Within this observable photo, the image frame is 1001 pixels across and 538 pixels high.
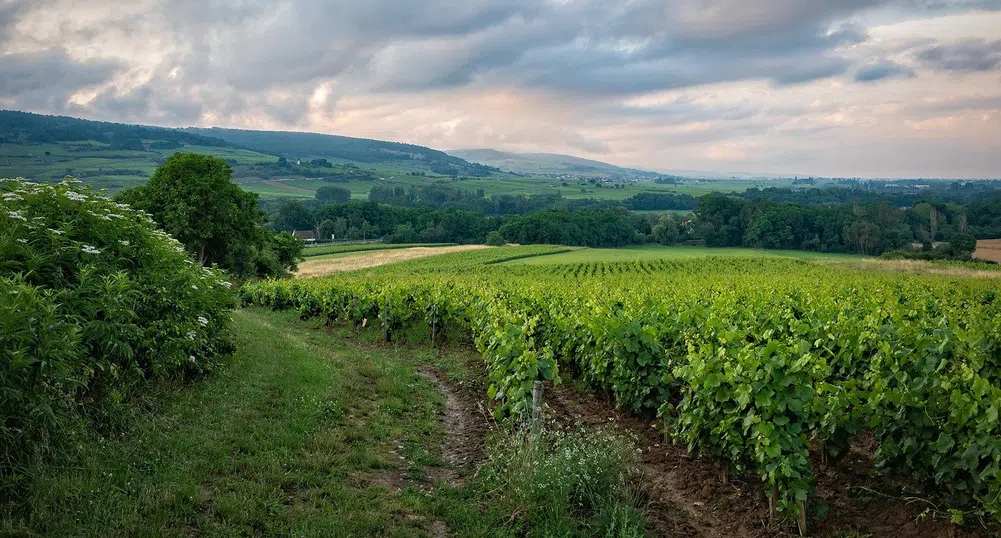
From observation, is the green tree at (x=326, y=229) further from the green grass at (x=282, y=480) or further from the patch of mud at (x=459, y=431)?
the green grass at (x=282, y=480)

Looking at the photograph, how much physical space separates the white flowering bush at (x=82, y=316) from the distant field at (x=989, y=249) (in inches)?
3406

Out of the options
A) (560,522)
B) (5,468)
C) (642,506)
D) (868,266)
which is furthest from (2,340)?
(868,266)

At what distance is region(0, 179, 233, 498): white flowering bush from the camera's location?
5.50 meters

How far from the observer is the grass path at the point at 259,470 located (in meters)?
5.53

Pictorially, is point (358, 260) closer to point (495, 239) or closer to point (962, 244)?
point (495, 239)

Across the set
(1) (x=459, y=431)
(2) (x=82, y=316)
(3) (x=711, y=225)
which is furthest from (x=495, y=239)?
(2) (x=82, y=316)

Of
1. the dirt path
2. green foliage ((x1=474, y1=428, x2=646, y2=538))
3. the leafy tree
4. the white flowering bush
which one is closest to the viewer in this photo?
the white flowering bush

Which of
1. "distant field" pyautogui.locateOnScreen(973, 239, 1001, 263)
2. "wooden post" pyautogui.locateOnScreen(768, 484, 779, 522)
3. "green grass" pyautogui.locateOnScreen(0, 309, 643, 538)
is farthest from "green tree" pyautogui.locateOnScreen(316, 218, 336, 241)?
"wooden post" pyautogui.locateOnScreen(768, 484, 779, 522)

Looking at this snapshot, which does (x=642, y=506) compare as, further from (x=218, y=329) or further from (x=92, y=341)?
(x=218, y=329)

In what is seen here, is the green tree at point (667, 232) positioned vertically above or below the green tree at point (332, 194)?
below

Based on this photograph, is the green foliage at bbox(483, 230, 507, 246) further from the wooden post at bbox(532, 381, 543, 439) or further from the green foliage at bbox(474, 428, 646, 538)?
the green foliage at bbox(474, 428, 646, 538)

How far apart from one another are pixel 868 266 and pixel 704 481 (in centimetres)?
6282

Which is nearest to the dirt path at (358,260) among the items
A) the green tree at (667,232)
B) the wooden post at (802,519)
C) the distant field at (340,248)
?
the distant field at (340,248)

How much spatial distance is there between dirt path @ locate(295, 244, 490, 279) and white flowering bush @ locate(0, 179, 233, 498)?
51643 millimetres
